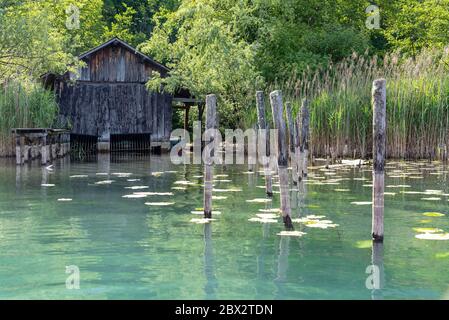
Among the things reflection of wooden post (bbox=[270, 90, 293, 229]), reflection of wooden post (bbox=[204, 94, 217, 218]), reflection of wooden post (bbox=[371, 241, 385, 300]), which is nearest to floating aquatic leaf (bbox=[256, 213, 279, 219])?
reflection of wooden post (bbox=[204, 94, 217, 218])

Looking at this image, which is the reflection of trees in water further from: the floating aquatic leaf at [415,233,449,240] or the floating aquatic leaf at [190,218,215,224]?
the floating aquatic leaf at [415,233,449,240]

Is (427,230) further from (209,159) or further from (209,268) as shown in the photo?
(209,268)

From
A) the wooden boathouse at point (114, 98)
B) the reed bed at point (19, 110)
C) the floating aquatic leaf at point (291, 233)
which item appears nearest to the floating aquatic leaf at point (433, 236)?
the floating aquatic leaf at point (291, 233)

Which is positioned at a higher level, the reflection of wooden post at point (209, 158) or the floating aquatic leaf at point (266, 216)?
the reflection of wooden post at point (209, 158)

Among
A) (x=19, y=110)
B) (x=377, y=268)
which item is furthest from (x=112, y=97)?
(x=377, y=268)

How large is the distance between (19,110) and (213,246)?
18443 mm

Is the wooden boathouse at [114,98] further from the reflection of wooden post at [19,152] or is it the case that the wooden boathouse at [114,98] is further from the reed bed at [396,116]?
the reed bed at [396,116]

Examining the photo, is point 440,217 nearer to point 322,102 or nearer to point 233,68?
point 322,102

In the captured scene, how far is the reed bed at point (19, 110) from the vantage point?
2624cm

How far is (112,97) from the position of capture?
35.3 m

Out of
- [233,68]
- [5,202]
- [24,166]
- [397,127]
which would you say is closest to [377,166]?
[5,202]

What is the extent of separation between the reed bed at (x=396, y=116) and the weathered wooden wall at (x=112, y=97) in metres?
12.4

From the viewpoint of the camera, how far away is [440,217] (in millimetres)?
11820

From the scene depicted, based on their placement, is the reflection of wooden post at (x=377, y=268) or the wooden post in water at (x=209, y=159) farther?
the wooden post in water at (x=209, y=159)
